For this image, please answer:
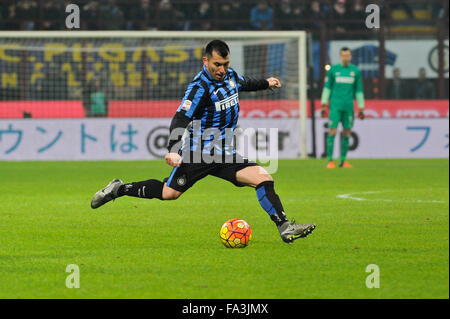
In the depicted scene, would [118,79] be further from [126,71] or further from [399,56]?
[399,56]

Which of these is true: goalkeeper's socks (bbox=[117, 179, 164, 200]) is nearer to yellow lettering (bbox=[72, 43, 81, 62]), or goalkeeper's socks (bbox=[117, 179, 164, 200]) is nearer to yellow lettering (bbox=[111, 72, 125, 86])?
yellow lettering (bbox=[111, 72, 125, 86])

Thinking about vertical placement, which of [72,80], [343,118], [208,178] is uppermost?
[72,80]

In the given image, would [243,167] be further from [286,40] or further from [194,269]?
[286,40]

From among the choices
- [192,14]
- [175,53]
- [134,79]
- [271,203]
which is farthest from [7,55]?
[271,203]

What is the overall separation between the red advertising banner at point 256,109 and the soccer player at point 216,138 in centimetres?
1298

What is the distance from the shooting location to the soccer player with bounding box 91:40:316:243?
6934 mm

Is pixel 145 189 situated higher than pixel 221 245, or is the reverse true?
pixel 145 189

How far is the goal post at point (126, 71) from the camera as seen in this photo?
20.9m

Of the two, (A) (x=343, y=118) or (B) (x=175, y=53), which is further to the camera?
(B) (x=175, y=53)

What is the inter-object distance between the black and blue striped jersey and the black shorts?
109mm

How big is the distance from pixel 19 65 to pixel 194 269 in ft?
57.2

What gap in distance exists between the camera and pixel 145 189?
7867 millimetres

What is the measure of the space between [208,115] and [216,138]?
234 mm

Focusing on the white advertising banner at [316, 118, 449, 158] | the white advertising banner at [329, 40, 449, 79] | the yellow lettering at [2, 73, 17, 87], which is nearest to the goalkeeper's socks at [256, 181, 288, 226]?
the white advertising banner at [316, 118, 449, 158]
